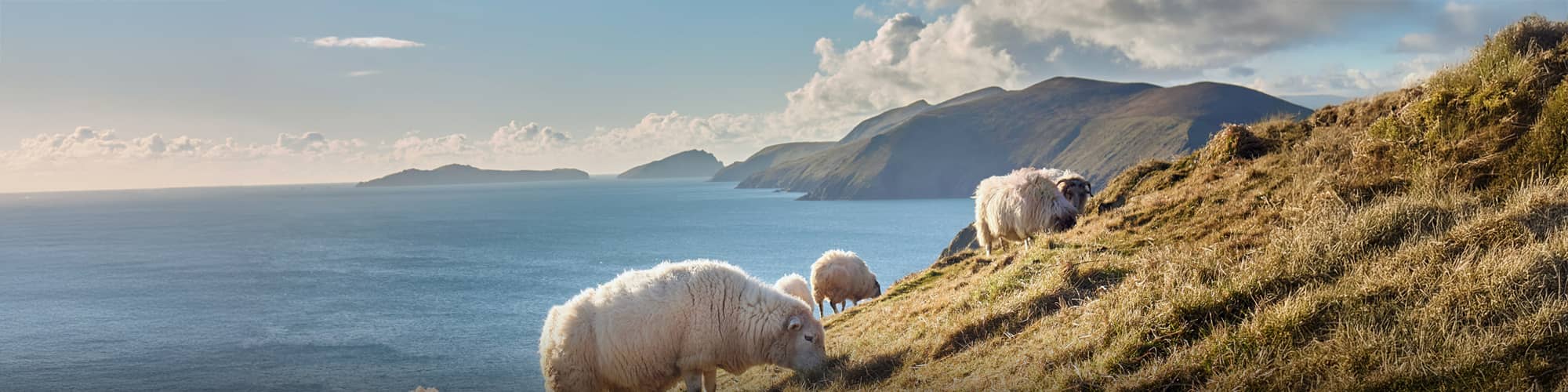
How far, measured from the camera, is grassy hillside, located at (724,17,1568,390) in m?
5.52

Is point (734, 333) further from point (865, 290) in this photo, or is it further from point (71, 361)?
point (71, 361)

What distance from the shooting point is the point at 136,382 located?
67188 mm

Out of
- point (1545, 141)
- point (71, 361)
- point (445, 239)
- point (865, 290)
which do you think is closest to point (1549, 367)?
point (1545, 141)

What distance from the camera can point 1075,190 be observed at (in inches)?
670

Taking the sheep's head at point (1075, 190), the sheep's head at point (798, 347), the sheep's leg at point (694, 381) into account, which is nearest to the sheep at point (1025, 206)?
the sheep's head at point (1075, 190)

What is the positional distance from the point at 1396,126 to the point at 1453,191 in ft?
7.94

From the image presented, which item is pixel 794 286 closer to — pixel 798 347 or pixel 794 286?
pixel 794 286

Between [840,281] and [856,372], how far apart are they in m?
16.8

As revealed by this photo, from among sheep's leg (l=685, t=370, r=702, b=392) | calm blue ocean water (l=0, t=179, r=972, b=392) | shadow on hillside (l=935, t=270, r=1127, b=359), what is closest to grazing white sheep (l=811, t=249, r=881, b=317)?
sheep's leg (l=685, t=370, r=702, b=392)

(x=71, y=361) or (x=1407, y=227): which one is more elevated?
(x=1407, y=227)

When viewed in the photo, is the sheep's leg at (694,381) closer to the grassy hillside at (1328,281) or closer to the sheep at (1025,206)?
the grassy hillside at (1328,281)

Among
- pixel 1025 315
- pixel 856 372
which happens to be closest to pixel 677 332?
pixel 856 372

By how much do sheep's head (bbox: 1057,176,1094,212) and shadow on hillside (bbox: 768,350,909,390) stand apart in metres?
9.22

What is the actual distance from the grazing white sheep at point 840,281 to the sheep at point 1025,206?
29.2 feet
